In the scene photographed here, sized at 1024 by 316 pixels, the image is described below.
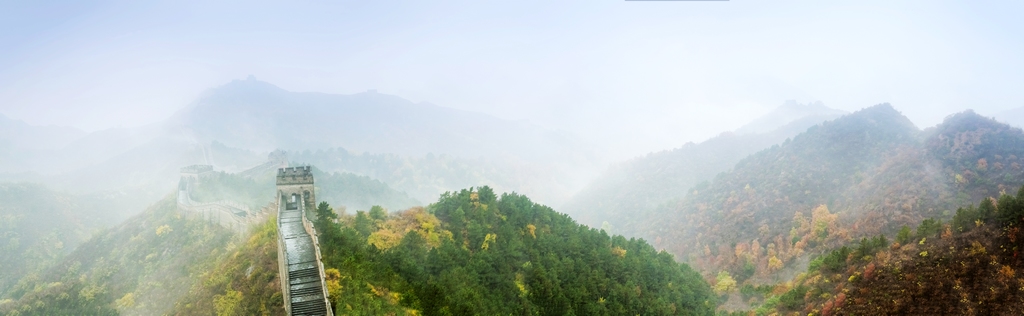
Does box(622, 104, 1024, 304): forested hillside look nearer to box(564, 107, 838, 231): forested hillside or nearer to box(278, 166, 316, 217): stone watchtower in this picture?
box(564, 107, 838, 231): forested hillside

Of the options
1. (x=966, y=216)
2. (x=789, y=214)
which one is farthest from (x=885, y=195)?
(x=966, y=216)

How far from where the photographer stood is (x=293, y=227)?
31.7 meters

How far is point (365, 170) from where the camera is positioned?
592ft

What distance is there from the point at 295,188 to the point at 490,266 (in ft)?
51.8

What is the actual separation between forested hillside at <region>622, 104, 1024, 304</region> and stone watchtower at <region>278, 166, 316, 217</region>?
6188cm

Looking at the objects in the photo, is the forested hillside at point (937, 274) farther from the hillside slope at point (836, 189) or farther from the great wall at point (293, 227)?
the great wall at point (293, 227)

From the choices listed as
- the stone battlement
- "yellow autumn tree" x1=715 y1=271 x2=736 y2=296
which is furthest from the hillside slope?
→ the stone battlement

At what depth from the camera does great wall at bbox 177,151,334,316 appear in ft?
75.8

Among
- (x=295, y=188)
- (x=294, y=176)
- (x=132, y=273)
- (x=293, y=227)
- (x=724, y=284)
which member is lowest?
(x=724, y=284)

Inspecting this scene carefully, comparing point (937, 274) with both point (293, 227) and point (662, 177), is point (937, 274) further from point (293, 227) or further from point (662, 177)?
point (662, 177)

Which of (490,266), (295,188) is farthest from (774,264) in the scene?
(295,188)

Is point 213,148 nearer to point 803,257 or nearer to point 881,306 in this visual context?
point 803,257

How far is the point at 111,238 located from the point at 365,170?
385ft

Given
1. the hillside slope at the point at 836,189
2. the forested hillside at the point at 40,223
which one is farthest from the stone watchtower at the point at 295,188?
the forested hillside at the point at 40,223
